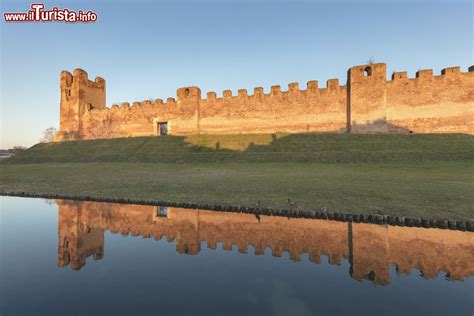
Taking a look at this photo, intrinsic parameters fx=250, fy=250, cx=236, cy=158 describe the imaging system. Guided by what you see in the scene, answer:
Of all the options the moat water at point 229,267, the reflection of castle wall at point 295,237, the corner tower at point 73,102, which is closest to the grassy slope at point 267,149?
the corner tower at point 73,102

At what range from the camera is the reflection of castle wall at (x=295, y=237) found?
4523 mm

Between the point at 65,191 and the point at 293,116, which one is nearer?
the point at 65,191

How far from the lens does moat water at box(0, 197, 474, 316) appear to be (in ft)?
11.0

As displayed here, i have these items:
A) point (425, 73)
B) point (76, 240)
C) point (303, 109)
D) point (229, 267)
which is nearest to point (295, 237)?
point (229, 267)

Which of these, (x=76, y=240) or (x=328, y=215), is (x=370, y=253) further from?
(x=76, y=240)

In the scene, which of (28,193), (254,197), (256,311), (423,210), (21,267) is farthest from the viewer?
(28,193)

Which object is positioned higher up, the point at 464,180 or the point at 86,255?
the point at 464,180

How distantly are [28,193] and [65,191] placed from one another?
152 cm

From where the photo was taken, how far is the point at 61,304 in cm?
337

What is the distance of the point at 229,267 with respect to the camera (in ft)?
14.8

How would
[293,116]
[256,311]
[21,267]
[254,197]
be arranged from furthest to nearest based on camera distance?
1. [293,116]
2. [254,197]
3. [21,267]
4. [256,311]

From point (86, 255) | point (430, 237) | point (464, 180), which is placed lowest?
point (86, 255)

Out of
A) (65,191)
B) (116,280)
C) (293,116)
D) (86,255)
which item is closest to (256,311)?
(116,280)

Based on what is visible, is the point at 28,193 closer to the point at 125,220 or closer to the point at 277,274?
the point at 125,220
